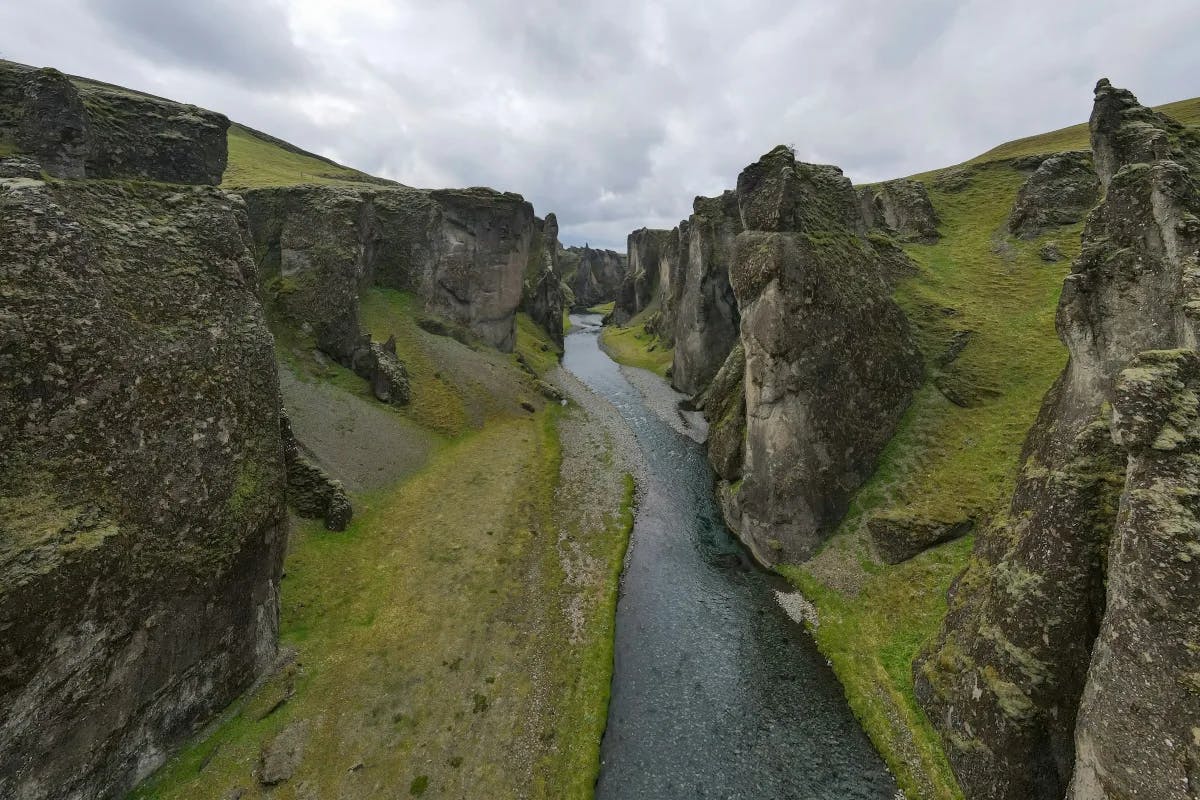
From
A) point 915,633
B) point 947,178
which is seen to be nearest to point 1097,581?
point 915,633

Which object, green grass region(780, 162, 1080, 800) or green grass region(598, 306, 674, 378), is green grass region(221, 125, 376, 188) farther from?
green grass region(780, 162, 1080, 800)

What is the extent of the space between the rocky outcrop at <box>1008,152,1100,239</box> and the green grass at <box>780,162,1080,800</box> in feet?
5.61

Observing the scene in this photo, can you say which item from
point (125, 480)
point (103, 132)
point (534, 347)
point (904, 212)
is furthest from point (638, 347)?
point (125, 480)

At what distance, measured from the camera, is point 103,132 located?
1351 inches

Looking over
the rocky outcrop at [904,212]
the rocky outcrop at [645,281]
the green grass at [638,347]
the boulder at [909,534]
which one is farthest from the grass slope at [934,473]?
the rocky outcrop at [645,281]

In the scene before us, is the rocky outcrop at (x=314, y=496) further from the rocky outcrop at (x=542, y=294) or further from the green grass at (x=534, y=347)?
the rocky outcrop at (x=542, y=294)

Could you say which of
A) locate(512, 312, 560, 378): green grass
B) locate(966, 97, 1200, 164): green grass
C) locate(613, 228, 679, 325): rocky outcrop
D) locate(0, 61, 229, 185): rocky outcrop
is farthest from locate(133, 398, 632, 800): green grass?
locate(613, 228, 679, 325): rocky outcrop

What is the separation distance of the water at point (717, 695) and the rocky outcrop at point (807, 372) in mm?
4275

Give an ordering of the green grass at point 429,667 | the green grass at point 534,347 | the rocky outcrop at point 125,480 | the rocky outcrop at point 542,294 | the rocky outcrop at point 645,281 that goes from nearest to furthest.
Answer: the rocky outcrop at point 125,480, the green grass at point 429,667, the green grass at point 534,347, the rocky outcrop at point 542,294, the rocky outcrop at point 645,281

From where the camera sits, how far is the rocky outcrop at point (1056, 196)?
143ft

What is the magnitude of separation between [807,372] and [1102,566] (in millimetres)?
17444

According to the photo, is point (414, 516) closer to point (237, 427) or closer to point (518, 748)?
point (237, 427)

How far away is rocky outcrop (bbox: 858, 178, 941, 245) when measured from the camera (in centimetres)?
5227

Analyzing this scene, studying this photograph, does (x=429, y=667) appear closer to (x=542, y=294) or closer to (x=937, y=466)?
(x=937, y=466)
